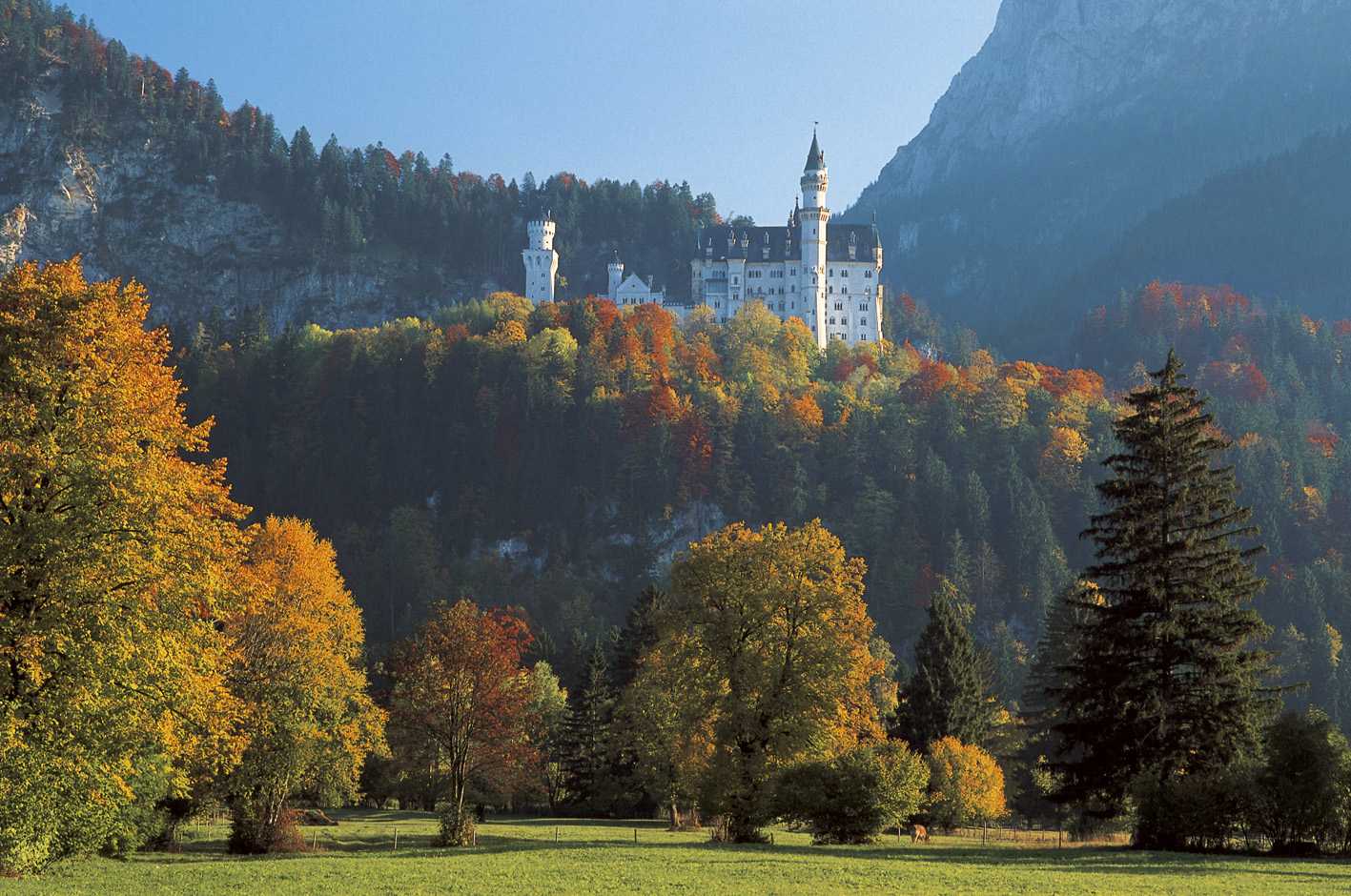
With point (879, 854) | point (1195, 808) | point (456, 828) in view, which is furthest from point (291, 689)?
point (1195, 808)

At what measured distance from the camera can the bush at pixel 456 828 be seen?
49.3m

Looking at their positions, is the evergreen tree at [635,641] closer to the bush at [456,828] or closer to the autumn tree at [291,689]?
the autumn tree at [291,689]

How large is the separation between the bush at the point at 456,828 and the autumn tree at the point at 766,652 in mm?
7751

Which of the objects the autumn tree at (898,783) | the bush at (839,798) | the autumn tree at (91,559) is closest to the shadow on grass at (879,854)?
the bush at (839,798)

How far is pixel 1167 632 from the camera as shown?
4509 cm

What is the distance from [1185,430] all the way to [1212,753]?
31.1 feet

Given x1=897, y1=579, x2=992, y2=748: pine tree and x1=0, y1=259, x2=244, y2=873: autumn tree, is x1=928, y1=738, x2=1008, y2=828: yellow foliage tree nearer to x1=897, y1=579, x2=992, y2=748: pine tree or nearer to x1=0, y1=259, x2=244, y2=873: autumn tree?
x1=897, y1=579, x2=992, y2=748: pine tree

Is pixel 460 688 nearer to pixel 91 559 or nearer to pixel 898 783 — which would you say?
pixel 898 783

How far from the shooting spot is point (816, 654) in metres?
50.5

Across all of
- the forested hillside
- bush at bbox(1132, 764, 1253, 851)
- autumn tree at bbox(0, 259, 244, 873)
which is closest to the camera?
autumn tree at bbox(0, 259, 244, 873)

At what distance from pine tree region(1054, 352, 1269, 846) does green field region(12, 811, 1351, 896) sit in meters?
3.76

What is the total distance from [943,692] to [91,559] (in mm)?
52487

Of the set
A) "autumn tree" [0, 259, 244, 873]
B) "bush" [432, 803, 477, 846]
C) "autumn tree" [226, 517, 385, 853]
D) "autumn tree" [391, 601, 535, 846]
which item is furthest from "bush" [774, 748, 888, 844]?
"autumn tree" [391, 601, 535, 846]

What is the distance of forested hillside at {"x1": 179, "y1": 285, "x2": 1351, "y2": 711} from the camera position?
166000 millimetres
